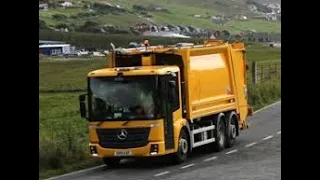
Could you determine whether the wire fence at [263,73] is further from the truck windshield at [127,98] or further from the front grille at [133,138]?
the front grille at [133,138]

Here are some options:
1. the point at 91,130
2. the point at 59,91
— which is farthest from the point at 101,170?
the point at 59,91

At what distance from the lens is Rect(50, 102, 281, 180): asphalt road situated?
14578 mm

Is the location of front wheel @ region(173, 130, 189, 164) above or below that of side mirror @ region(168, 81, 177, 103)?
below

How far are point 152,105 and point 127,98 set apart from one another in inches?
23.8

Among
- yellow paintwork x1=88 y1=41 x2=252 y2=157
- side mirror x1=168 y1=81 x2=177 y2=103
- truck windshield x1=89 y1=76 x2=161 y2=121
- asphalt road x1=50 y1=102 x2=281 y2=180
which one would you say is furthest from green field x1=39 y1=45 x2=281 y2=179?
side mirror x1=168 y1=81 x2=177 y2=103

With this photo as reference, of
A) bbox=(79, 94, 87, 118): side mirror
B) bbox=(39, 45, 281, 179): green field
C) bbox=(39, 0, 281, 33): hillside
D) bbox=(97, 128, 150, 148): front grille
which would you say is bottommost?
bbox=(39, 45, 281, 179): green field

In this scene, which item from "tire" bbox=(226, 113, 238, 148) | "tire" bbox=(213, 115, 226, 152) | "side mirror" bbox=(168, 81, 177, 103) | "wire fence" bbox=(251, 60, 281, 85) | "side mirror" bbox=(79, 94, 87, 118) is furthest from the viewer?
"wire fence" bbox=(251, 60, 281, 85)

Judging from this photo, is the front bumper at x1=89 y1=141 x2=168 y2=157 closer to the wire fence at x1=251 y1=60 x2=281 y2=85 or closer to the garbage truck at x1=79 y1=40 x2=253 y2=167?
the garbage truck at x1=79 y1=40 x2=253 y2=167

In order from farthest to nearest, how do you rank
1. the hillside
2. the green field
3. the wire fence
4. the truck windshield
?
the hillside, the wire fence, the green field, the truck windshield

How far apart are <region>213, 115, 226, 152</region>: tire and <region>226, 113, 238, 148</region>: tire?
217 millimetres

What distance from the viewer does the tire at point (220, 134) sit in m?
19.4
